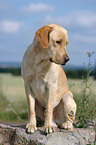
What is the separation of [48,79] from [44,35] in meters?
0.72

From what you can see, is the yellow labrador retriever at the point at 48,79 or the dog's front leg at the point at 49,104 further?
the dog's front leg at the point at 49,104

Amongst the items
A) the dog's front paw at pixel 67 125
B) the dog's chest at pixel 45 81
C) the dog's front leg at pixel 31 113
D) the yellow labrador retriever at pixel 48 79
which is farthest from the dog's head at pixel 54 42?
the dog's front paw at pixel 67 125

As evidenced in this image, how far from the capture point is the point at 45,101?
3.48 metres

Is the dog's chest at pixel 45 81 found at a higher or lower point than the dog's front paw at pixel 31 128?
higher

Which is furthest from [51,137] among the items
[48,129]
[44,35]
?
[44,35]

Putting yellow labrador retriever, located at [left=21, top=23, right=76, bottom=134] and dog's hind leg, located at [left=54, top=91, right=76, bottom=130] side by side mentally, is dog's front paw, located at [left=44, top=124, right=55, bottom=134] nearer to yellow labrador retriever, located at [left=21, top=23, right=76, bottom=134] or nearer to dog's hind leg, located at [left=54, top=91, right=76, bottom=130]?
yellow labrador retriever, located at [left=21, top=23, right=76, bottom=134]

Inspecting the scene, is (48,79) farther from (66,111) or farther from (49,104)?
(66,111)

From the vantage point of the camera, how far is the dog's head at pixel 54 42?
117 inches

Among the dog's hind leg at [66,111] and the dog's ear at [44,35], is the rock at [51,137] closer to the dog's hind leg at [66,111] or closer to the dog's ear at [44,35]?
the dog's hind leg at [66,111]

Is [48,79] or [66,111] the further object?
[66,111]

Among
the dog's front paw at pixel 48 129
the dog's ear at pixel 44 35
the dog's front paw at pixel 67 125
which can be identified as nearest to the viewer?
the dog's ear at pixel 44 35

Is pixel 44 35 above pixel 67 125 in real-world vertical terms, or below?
above

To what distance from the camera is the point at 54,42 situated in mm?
3020

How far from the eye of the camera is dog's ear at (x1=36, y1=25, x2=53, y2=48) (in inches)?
117
